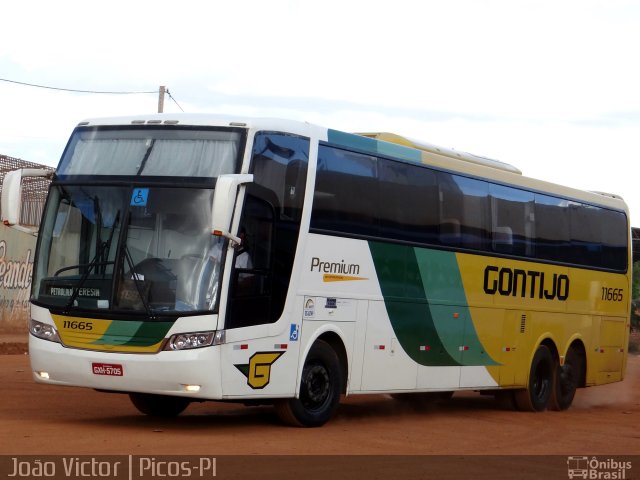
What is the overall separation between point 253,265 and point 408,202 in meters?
3.37

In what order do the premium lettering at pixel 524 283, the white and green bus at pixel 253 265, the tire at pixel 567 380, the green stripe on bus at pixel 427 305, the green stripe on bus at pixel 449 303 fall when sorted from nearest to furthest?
the white and green bus at pixel 253 265 < the green stripe on bus at pixel 427 305 < the green stripe on bus at pixel 449 303 < the premium lettering at pixel 524 283 < the tire at pixel 567 380

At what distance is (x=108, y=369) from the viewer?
43.0ft

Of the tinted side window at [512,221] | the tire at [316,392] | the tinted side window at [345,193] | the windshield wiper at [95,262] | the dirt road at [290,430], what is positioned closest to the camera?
the dirt road at [290,430]

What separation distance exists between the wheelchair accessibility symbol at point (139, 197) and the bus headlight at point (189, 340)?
1503 mm

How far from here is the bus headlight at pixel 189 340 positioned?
42.4ft

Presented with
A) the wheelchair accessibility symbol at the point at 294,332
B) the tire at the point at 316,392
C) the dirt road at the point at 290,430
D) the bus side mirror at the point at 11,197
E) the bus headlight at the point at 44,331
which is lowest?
the dirt road at the point at 290,430

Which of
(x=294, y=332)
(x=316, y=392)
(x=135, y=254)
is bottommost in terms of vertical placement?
(x=316, y=392)

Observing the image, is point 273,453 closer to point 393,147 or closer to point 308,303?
point 308,303

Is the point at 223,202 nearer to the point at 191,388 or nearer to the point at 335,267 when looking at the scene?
the point at 191,388

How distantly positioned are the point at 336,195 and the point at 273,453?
13.2ft

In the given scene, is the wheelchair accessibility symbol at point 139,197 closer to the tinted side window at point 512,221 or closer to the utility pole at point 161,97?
the tinted side window at point 512,221

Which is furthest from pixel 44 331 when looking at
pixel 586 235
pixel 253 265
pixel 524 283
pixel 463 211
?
pixel 586 235
